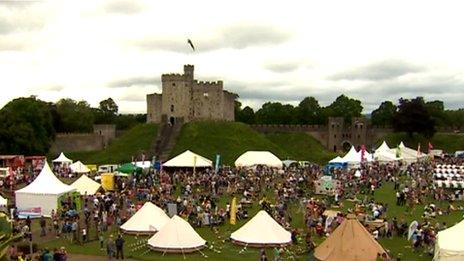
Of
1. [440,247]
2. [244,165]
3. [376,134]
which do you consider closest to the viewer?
[440,247]

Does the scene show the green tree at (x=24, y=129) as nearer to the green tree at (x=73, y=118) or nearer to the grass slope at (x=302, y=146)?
the grass slope at (x=302, y=146)

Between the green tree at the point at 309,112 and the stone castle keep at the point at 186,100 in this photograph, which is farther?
the green tree at the point at 309,112

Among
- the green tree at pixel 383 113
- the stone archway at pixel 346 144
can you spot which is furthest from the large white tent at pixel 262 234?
the green tree at pixel 383 113

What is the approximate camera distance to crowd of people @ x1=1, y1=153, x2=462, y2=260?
26.8m

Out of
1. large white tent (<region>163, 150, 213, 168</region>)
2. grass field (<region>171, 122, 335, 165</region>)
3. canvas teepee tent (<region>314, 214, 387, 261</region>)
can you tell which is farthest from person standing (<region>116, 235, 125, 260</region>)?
grass field (<region>171, 122, 335, 165</region>)

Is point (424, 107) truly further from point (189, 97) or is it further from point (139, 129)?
point (139, 129)

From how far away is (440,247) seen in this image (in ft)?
65.1

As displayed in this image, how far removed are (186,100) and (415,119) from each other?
32.3m

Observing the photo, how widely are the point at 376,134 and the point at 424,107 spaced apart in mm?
10172

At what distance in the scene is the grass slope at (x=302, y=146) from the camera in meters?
73.5

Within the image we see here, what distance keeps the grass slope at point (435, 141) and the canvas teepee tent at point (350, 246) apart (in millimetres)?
67141

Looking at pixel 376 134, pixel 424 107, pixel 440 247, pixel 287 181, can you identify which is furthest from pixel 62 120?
pixel 440 247

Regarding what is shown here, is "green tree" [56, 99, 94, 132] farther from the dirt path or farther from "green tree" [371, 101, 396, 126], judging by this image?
the dirt path

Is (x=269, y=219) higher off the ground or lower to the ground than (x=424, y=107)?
lower
